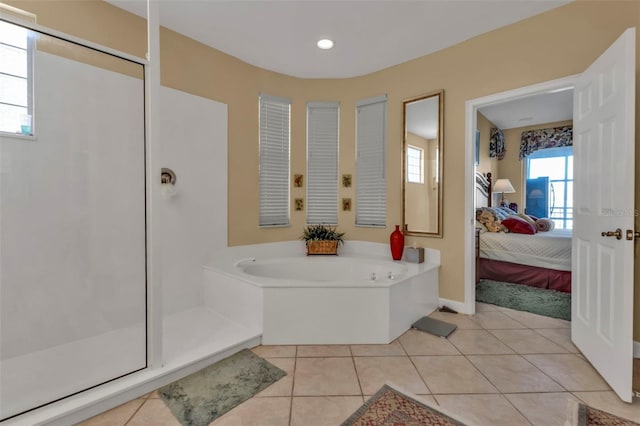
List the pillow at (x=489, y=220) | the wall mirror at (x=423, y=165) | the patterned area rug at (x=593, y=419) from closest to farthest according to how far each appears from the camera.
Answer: the patterned area rug at (x=593, y=419) → the wall mirror at (x=423, y=165) → the pillow at (x=489, y=220)

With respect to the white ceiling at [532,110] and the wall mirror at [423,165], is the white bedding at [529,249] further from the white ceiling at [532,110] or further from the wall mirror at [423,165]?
the white ceiling at [532,110]

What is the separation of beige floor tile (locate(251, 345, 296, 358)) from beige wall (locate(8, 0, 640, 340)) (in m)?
1.33

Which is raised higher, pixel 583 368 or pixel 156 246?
pixel 156 246

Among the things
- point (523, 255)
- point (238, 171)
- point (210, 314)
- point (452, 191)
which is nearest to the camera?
point (210, 314)

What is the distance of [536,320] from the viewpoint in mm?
2768

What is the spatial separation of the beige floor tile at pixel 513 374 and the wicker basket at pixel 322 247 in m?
1.83

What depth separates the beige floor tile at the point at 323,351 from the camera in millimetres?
2184

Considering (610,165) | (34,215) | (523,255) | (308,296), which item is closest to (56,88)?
(34,215)

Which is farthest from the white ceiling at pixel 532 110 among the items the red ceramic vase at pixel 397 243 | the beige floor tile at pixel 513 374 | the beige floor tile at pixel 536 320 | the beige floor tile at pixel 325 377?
the beige floor tile at pixel 325 377

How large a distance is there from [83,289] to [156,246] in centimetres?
73

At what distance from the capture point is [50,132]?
192cm

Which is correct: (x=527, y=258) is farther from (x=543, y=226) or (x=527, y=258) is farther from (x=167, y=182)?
(x=167, y=182)

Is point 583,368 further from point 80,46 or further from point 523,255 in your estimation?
point 80,46

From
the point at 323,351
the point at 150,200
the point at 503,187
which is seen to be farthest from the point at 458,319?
the point at 503,187
